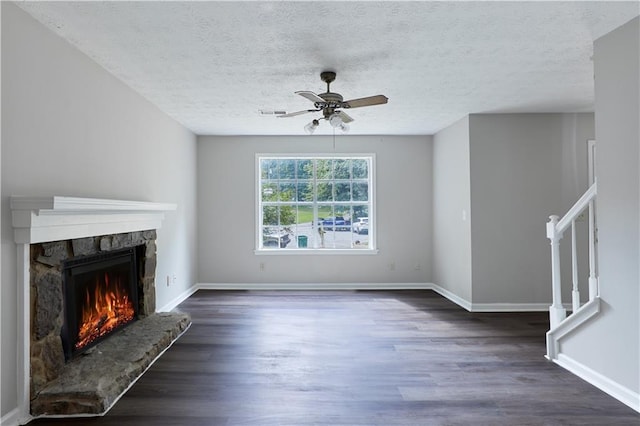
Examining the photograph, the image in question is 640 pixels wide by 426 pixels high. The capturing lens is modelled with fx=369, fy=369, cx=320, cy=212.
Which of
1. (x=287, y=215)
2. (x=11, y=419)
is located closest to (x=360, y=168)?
(x=287, y=215)

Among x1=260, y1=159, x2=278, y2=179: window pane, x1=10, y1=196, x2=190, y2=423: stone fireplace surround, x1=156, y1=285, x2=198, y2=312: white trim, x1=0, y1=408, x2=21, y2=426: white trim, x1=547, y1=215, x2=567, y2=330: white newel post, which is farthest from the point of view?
x1=260, y1=159, x2=278, y2=179: window pane

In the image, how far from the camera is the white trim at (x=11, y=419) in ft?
6.66

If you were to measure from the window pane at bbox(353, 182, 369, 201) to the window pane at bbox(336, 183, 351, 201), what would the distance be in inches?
3.9

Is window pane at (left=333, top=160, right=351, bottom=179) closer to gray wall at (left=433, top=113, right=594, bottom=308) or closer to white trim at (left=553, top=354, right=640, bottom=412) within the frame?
gray wall at (left=433, top=113, right=594, bottom=308)

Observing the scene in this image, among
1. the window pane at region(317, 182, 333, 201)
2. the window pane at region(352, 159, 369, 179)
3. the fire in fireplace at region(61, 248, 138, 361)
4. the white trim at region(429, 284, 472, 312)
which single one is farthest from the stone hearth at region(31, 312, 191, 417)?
the window pane at region(352, 159, 369, 179)

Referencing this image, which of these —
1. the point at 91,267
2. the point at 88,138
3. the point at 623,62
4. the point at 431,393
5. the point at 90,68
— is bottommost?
the point at 431,393

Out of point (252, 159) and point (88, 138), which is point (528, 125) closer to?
point (252, 159)

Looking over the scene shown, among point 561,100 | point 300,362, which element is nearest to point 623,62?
point 561,100

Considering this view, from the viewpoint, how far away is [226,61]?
115 inches

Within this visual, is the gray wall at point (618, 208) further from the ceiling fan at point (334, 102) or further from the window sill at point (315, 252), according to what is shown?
the window sill at point (315, 252)

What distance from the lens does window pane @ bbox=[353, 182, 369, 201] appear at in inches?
237

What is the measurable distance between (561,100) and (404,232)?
2.72 m

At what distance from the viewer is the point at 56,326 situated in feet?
7.81

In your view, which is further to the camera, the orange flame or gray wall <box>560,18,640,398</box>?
the orange flame
